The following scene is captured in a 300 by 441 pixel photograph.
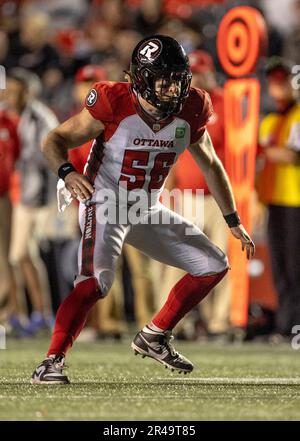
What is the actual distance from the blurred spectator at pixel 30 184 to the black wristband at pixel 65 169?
173 inches

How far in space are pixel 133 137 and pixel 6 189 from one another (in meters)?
4.36

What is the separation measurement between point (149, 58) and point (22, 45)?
768cm

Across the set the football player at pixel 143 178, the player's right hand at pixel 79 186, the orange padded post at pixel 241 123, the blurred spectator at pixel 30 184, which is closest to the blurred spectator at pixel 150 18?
the blurred spectator at pixel 30 184

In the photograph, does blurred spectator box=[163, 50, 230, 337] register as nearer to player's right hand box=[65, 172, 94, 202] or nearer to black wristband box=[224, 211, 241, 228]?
black wristband box=[224, 211, 241, 228]

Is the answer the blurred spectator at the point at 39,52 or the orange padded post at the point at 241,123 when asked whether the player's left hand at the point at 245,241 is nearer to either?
the orange padded post at the point at 241,123

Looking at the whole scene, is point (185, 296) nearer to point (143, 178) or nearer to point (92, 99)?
point (143, 178)

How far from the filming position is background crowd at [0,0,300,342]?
359 inches

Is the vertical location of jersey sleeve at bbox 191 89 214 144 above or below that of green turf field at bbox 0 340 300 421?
above

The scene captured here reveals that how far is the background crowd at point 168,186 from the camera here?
9.12m

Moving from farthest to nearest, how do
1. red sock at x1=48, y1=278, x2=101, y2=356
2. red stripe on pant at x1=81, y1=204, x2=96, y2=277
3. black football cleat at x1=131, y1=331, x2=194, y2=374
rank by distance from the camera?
black football cleat at x1=131, y1=331, x2=194, y2=374
red stripe on pant at x1=81, y1=204, x2=96, y2=277
red sock at x1=48, y1=278, x2=101, y2=356

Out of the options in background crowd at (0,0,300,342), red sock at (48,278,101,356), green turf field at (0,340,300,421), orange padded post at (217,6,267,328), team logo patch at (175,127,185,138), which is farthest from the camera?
orange padded post at (217,6,267,328)

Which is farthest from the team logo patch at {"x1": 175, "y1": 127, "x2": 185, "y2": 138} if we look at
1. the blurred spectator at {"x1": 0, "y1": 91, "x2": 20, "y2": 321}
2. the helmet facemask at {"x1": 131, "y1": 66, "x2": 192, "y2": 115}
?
the blurred spectator at {"x1": 0, "y1": 91, "x2": 20, "y2": 321}
